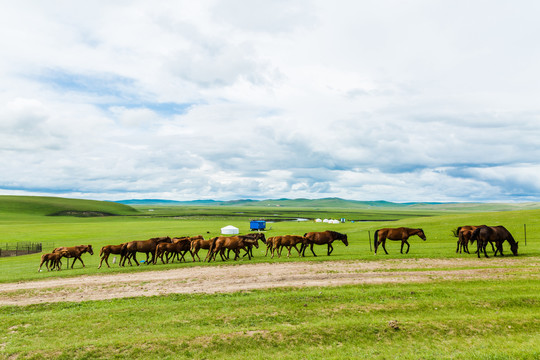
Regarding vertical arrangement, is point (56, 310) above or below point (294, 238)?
below

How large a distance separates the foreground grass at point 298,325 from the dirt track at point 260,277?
1650mm

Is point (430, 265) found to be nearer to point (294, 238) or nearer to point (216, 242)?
point (294, 238)

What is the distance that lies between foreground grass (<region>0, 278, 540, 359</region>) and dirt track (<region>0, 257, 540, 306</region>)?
1.65m

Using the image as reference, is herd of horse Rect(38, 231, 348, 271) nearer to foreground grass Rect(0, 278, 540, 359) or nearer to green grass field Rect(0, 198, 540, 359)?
green grass field Rect(0, 198, 540, 359)

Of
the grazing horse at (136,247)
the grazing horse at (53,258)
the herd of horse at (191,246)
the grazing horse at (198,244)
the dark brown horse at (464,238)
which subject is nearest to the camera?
the dark brown horse at (464,238)

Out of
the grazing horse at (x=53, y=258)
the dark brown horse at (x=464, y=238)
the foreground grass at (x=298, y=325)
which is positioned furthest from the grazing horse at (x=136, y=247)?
the dark brown horse at (x=464, y=238)

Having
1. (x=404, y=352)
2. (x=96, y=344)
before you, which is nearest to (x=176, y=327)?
(x=96, y=344)

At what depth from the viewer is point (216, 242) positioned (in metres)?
27.5

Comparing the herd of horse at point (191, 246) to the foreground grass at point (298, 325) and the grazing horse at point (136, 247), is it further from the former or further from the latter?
the foreground grass at point (298, 325)

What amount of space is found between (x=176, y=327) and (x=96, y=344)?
2.45 m

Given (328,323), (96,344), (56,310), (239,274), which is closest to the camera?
(96,344)

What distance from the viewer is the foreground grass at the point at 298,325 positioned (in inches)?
375

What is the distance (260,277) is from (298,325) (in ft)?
26.7

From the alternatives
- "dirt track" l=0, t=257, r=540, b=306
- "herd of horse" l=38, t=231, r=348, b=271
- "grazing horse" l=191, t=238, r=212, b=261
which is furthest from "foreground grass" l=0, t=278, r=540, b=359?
"grazing horse" l=191, t=238, r=212, b=261
